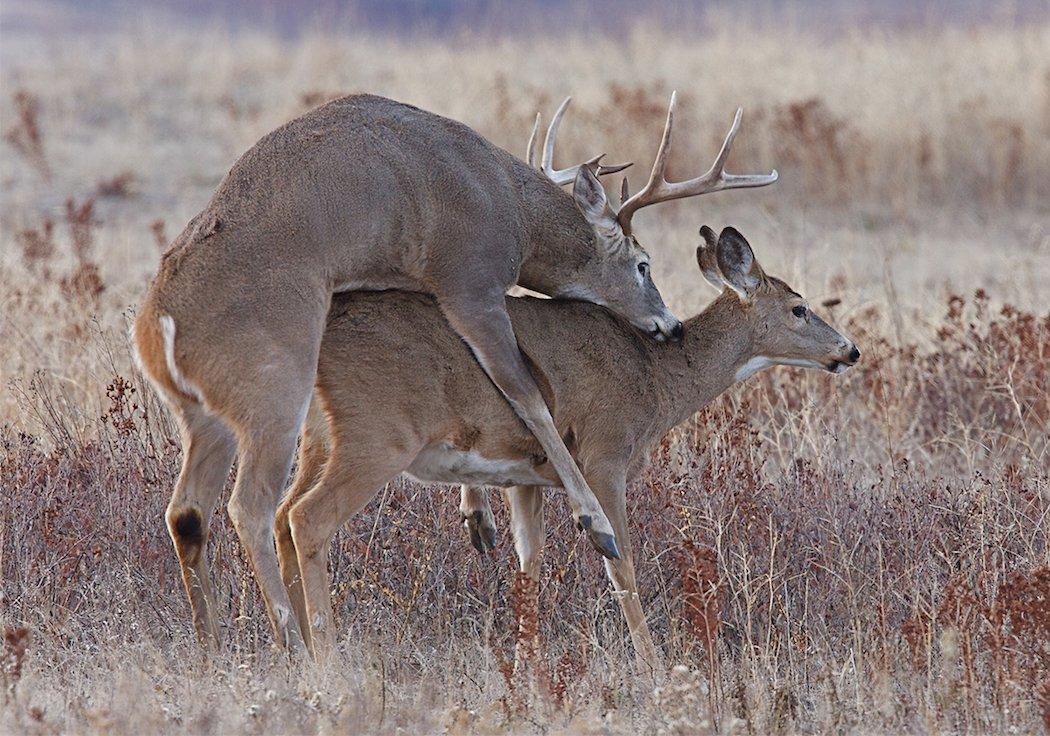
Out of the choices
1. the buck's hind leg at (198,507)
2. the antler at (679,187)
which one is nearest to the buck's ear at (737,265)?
the antler at (679,187)

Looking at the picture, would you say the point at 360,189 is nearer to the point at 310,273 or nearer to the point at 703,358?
the point at 310,273

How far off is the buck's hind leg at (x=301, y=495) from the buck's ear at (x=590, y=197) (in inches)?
59.9

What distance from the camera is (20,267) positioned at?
1184 cm

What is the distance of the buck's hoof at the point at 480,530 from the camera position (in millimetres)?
7199

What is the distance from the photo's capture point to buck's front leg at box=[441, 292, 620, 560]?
21.7 ft

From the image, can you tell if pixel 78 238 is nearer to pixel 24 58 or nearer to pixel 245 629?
pixel 245 629

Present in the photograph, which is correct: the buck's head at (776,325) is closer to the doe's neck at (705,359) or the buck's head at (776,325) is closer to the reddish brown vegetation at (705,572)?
the doe's neck at (705,359)

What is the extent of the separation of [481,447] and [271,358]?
1038 mm

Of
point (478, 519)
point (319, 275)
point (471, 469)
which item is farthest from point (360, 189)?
point (478, 519)

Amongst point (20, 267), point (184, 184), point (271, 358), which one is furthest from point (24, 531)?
point (184, 184)

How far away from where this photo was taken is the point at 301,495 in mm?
6723

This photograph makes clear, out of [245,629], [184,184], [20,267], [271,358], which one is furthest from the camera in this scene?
[184,184]

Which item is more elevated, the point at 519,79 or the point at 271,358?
the point at 519,79

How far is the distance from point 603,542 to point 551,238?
1302 mm
